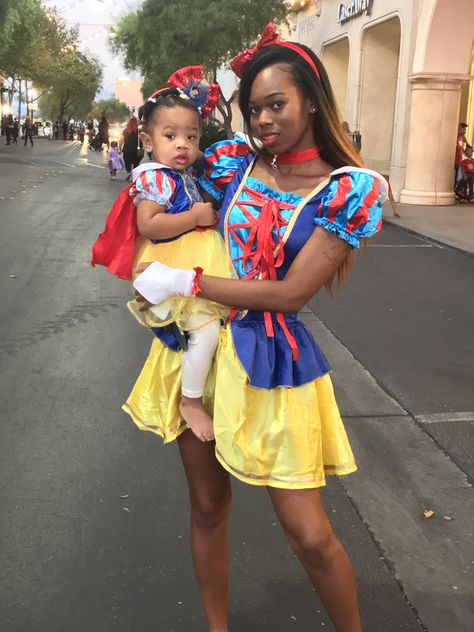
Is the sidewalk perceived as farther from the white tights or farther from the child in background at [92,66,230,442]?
the white tights

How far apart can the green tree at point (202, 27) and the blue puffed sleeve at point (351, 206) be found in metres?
25.0

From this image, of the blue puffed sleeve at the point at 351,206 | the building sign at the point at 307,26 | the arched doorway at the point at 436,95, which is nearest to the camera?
the blue puffed sleeve at the point at 351,206

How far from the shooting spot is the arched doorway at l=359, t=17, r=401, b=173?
21953 mm

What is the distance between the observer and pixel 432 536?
3.24 m

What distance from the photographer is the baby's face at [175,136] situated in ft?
7.32

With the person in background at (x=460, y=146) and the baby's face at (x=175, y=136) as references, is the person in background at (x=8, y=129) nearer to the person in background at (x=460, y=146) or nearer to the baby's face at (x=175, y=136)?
the person in background at (x=460, y=146)

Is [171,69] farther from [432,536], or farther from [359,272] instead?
[432,536]

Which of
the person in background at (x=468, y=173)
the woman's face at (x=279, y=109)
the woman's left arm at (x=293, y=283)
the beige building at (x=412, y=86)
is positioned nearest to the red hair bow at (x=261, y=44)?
the woman's face at (x=279, y=109)

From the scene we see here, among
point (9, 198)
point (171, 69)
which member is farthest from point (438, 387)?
point (171, 69)

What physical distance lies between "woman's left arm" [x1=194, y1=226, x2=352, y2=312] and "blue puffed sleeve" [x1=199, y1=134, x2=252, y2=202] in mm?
387

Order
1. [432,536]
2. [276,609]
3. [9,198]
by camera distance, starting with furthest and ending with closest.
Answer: [9,198]
[432,536]
[276,609]

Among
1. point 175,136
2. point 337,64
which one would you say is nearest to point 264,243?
point 175,136

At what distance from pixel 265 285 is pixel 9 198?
50.6 ft

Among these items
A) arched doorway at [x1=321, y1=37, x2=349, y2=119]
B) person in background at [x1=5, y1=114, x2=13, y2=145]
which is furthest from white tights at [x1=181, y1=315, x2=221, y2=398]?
person in background at [x1=5, y1=114, x2=13, y2=145]
